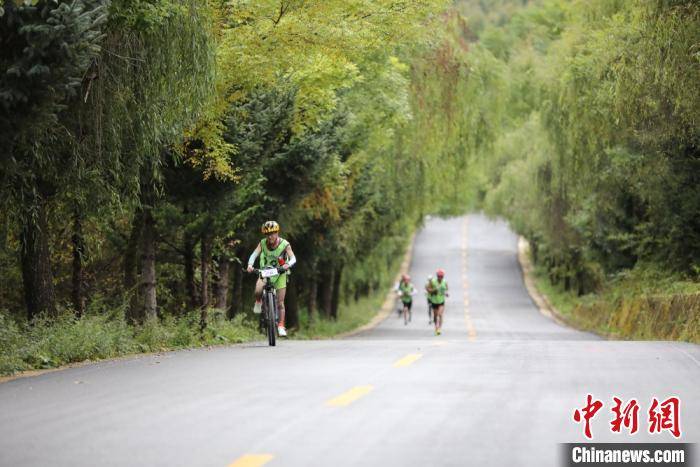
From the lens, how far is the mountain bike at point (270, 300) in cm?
1750

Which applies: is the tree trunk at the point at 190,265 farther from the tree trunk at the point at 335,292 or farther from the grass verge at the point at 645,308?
the tree trunk at the point at 335,292

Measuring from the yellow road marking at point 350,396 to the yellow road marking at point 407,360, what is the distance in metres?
2.43

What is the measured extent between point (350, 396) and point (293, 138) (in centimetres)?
1455

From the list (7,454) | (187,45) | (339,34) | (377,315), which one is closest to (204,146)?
(339,34)

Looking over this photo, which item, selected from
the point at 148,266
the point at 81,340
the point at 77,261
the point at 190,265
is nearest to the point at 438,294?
the point at 190,265

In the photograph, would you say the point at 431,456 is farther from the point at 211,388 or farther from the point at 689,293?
the point at 689,293

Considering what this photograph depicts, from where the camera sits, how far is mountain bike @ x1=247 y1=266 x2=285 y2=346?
17.5m

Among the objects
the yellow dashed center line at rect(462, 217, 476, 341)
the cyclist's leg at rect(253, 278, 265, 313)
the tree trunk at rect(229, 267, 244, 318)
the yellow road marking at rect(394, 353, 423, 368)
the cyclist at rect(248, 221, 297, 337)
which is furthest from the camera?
the yellow dashed center line at rect(462, 217, 476, 341)

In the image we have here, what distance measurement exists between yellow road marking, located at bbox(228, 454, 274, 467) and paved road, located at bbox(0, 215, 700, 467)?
0.01 m

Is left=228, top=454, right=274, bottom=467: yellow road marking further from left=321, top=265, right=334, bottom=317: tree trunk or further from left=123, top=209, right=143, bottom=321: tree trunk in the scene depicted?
left=321, top=265, right=334, bottom=317: tree trunk

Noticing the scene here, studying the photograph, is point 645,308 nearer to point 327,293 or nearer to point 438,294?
point 438,294

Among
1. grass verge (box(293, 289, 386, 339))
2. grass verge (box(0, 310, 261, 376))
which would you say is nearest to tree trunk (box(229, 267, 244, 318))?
grass verge (box(293, 289, 386, 339))

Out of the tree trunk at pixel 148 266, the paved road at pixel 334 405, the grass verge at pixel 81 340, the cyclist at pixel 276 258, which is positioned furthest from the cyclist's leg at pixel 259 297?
the tree trunk at pixel 148 266

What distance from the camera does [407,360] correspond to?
1348cm
